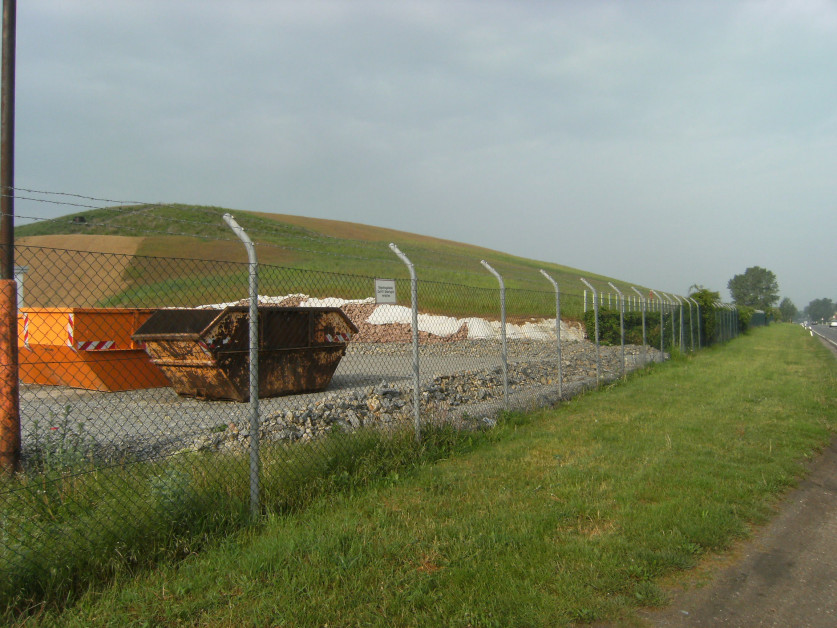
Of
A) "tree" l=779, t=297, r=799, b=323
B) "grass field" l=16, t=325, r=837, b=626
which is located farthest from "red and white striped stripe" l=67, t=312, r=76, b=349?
"tree" l=779, t=297, r=799, b=323

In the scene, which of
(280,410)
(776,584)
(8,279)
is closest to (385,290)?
(280,410)

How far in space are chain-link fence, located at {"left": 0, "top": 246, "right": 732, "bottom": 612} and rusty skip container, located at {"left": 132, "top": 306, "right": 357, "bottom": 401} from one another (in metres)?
0.03

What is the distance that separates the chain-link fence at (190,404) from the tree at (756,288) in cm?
13221

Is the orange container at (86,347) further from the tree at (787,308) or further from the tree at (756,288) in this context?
the tree at (787,308)

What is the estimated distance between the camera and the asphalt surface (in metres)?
3.57

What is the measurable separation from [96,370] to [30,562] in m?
9.10

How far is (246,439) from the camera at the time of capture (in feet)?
24.5

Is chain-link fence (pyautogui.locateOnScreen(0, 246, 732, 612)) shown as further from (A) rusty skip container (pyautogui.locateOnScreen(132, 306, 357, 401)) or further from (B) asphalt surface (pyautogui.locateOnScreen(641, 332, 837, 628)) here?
(B) asphalt surface (pyautogui.locateOnScreen(641, 332, 837, 628))

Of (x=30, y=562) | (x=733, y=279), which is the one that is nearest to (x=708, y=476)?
(x=30, y=562)

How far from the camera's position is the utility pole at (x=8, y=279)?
5871 millimetres

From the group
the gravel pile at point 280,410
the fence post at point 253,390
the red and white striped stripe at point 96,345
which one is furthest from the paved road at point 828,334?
the fence post at point 253,390

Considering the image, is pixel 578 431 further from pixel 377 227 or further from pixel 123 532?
pixel 377 227

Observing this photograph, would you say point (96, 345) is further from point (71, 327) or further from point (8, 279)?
point (8, 279)

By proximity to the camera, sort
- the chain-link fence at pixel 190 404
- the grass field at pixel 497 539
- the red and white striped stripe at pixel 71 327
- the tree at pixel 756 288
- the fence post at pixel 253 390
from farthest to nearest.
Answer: the tree at pixel 756 288 < the red and white striped stripe at pixel 71 327 < the fence post at pixel 253 390 < the chain-link fence at pixel 190 404 < the grass field at pixel 497 539
